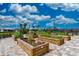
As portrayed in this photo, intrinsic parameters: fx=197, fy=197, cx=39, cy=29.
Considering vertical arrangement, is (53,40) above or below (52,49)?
above

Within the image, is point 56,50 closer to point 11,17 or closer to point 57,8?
point 57,8

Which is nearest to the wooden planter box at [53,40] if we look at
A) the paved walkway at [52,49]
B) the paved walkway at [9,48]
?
the paved walkway at [52,49]

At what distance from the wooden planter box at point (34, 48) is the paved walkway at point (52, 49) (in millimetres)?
52

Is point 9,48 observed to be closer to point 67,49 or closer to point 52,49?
point 52,49

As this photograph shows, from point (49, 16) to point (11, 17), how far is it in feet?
1.69

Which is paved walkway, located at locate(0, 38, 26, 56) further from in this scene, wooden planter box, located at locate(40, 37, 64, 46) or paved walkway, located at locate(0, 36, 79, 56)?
wooden planter box, located at locate(40, 37, 64, 46)

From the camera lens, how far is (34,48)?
2.55 meters

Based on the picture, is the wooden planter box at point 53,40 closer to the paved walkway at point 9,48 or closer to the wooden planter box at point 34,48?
the wooden planter box at point 34,48

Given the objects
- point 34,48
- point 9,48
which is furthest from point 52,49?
point 9,48

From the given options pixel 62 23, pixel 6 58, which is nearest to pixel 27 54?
pixel 6 58

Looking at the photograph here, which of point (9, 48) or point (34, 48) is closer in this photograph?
point (34, 48)

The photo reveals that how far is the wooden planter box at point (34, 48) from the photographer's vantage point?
256 centimetres

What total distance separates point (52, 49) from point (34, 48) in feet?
0.85

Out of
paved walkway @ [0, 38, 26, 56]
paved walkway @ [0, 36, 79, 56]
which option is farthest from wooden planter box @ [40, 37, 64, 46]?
paved walkway @ [0, 38, 26, 56]
